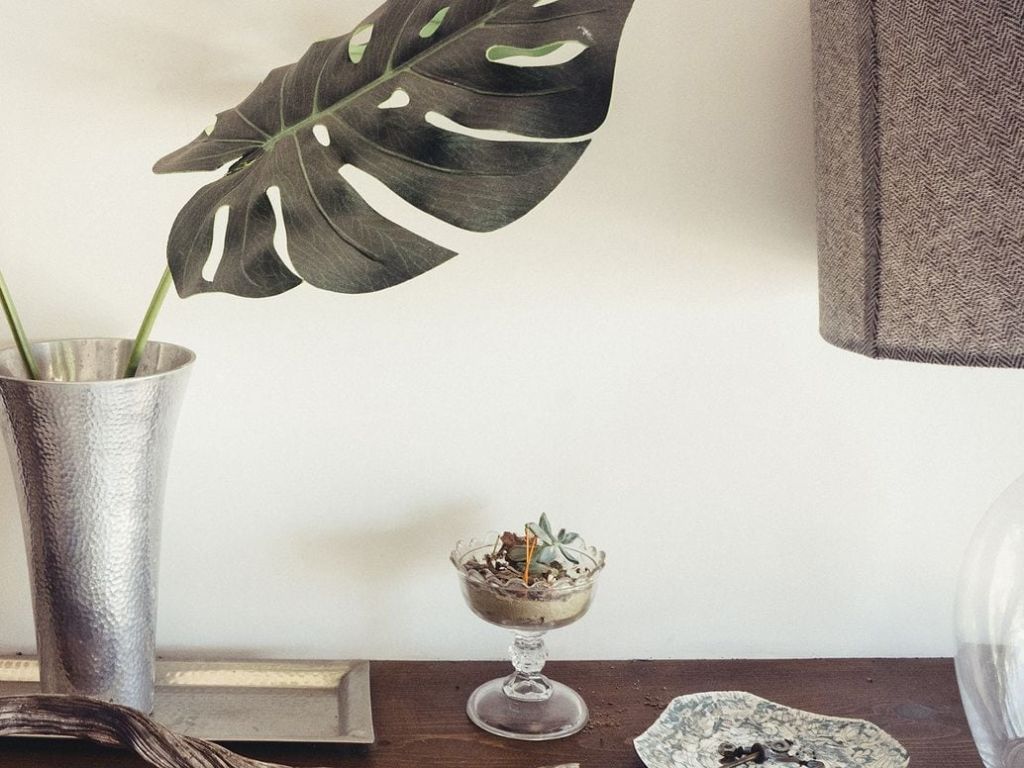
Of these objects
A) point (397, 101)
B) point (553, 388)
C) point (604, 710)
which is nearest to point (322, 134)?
point (397, 101)

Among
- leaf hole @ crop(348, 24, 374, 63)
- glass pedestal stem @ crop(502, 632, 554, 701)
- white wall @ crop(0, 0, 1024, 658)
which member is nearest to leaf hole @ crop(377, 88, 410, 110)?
leaf hole @ crop(348, 24, 374, 63)

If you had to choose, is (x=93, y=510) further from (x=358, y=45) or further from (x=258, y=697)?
(x=358, y=45)

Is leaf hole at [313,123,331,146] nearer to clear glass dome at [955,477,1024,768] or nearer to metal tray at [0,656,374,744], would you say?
metal tray at [0,656,374,744]

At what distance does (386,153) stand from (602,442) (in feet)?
1.35

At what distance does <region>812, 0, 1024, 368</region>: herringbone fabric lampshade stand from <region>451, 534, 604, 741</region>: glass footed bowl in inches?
13.5

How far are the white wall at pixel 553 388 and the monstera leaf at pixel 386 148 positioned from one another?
0.21 meters

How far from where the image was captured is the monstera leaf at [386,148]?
78 cm

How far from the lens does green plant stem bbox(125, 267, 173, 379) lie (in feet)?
2.88

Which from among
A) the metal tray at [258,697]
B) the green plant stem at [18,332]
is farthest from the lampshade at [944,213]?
the green plant stem at [18,332]

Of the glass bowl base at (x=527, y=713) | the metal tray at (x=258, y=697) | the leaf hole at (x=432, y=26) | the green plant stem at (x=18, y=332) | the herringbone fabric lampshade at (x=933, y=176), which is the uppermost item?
the leaf hole at (x=432, y=26)

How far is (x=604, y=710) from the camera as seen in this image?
0.99m

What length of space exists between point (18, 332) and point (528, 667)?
56 centimetres

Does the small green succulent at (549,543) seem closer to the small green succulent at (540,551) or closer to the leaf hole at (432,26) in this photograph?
the small green succulent at (540,551)

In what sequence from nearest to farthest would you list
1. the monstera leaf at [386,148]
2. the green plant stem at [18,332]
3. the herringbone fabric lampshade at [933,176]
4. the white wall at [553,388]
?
the herringbone fabric lampshade at [933,176] → the monstera leaf at [386,148] → the green plant stem at [18,332] → the white wall at [553,388]
